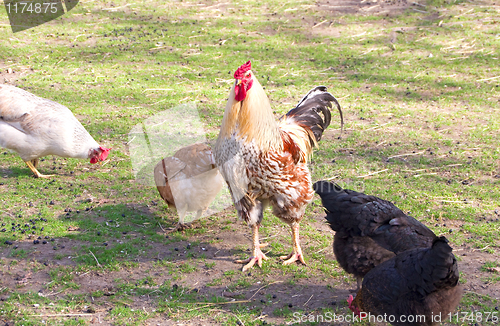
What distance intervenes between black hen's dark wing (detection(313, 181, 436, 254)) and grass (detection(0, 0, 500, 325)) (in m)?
0.87

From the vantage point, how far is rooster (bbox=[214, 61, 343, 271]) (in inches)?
178

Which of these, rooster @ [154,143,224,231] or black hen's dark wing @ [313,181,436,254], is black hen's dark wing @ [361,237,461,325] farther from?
rooster @ [154,143,224,231]

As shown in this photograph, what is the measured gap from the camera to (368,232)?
4.06m

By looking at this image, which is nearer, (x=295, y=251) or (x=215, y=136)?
(x=295, y=251)

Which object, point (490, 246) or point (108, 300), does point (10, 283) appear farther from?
point (490, 246)

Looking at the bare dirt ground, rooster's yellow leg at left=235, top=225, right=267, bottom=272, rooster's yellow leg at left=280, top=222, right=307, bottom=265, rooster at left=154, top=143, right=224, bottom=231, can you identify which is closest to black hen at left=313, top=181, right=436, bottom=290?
the bare dirt ground

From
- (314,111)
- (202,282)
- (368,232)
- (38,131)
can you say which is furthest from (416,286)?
(38,131)

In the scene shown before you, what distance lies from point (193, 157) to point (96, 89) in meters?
5.27

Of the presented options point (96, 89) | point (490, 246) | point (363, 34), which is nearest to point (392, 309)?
point (490, 246)

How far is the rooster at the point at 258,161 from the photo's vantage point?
14.8 feet

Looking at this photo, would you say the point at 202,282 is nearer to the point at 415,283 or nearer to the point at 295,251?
the point at 295,251

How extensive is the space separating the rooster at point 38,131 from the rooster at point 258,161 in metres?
2.80

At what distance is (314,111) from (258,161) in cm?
146

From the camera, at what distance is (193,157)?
5340mm
